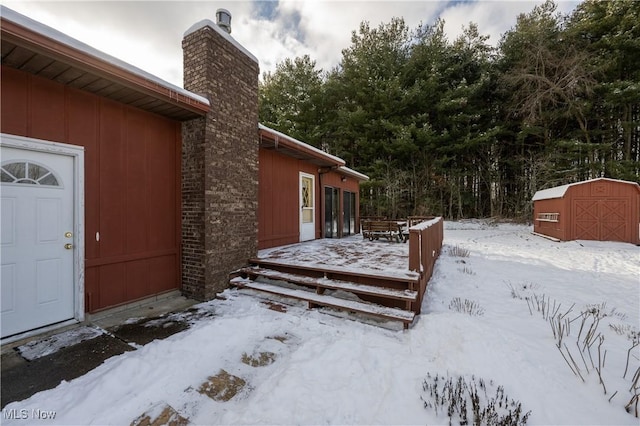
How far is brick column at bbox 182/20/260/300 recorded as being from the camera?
4.44 meters

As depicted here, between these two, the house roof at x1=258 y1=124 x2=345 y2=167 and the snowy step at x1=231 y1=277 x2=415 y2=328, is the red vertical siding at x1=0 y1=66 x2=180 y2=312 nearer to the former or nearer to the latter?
the snowy step at x1=231 y1=277 x2=415 y2=328

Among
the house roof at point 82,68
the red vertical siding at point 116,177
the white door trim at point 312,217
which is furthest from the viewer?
the white door trim at point 312,217

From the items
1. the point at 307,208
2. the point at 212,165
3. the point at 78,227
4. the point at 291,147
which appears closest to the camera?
the point at 78,227

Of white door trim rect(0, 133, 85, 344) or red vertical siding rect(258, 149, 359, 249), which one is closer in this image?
white door trim rect(0, 133, 85, 344)

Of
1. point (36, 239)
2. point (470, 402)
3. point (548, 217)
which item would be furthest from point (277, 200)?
point (548, 217)

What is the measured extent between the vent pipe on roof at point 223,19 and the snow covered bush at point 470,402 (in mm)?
6211

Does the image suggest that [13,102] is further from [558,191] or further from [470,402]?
[558,191]

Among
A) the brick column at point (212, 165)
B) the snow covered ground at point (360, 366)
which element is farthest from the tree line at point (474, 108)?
the snow covered ground at point (360, 366)

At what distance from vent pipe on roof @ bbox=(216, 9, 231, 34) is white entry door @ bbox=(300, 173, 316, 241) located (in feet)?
14.0

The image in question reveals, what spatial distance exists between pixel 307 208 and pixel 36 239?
21.3 feet

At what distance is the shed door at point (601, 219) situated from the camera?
1005 centimetres

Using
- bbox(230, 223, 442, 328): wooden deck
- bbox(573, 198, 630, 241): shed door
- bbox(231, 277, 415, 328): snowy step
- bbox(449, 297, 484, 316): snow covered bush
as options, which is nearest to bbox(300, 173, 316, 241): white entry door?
bbox(230, 223, 442, 328): wooden deck

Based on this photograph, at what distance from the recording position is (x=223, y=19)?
499cm

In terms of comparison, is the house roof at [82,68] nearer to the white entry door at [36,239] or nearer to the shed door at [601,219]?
the white entry door at [36,239]
